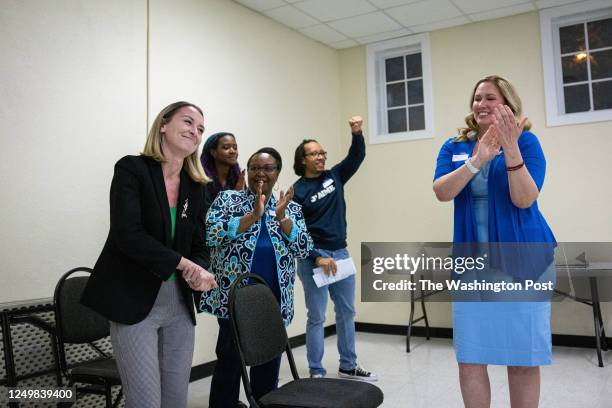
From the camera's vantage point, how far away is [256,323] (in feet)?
6.11

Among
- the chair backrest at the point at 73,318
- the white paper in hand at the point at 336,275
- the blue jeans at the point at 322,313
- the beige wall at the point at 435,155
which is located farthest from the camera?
the beige wall at the point at 435,155

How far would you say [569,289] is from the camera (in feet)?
14.0

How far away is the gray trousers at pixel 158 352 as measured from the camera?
5.40 feet

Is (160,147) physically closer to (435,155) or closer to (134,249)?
(134,249)

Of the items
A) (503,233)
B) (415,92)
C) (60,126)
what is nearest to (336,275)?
(503,233)

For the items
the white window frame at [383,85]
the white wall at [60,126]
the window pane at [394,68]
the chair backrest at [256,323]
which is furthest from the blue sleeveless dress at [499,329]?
the window pane at [394,68]

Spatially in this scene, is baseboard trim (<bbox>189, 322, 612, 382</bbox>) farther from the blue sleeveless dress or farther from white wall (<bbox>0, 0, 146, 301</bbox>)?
the blue sleeveless dress

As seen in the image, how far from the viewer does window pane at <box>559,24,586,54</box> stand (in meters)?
4.54

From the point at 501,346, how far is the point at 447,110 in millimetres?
3667

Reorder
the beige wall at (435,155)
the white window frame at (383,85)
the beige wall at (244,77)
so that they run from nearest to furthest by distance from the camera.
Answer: the beige wall at (244,77) → the beige wall at (435,155) → the white window frame at (383,85)

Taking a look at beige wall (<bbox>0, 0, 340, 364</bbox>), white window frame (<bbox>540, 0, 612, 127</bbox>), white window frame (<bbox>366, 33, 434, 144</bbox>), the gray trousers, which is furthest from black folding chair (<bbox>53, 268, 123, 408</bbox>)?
white window frame (<bbox>540, 0, 612, 127</bbox>)

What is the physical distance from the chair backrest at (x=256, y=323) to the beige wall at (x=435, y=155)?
3.34 metres

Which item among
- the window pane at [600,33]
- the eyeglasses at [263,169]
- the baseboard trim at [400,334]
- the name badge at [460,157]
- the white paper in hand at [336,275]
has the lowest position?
the baseboard trim at [400,334]

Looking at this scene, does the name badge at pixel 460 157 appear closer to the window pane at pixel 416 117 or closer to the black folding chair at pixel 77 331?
the black folding chair at pixel 77 331
